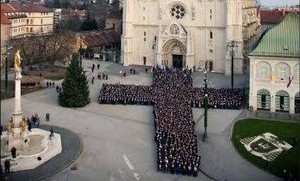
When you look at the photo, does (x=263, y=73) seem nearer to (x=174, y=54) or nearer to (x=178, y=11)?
(x=174, y=54)

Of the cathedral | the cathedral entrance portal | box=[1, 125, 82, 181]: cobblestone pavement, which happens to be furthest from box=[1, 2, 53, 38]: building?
box=[1, 125, 82, 181]: cobblestone pavement

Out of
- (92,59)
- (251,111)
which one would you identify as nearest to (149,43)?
(92,59)

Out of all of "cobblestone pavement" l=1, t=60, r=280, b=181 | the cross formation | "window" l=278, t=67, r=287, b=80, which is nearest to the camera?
"cobblestone pavement" l=1, t=60, r=280, b=181

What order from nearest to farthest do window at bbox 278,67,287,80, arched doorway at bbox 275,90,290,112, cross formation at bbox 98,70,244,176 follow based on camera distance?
cross formation at bbox 98,70,244,176 → window at bbox 278,67,287,80 → arched doorway at bbox 275,90,290,112

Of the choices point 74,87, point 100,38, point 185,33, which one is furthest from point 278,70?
point 100,38

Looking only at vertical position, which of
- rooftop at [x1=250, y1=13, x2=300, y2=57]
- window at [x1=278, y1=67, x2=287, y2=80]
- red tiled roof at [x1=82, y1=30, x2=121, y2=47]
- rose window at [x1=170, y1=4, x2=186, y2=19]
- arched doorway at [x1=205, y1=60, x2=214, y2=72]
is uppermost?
rose window at [x1=170, y1=4, x2=186, y2=19]

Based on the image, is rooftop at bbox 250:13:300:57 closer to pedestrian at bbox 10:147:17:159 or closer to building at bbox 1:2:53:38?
pedestrian at bbox 10:147:17:159

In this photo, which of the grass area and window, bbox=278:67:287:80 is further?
window, bbox=278:67:287:80

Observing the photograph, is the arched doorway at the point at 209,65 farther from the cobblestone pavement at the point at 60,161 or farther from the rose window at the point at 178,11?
the cobblestone pavement at the point at 60,161
